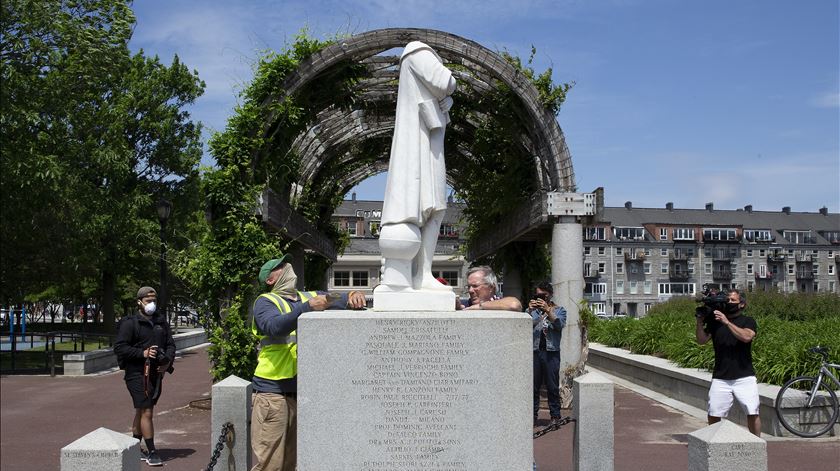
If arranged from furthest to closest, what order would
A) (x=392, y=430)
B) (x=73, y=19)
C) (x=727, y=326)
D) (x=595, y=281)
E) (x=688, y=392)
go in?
1. (x=595, y=281)
2. (x=73, y=19)
3. (x=688, y=392)
4. (x=727, y=326)
5. (x=392, y=430)

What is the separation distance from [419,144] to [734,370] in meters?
4.90

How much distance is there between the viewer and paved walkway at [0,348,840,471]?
8.66 meters

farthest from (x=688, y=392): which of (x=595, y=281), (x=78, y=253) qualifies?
(x=595, y=281)

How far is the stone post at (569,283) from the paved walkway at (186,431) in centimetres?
124

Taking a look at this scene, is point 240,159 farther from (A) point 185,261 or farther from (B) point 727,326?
(B) point 727,326

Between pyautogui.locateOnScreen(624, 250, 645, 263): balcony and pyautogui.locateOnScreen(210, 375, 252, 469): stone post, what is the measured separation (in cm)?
9045

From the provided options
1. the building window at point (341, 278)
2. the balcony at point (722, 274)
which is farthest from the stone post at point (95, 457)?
the balcony at point (722, 274)

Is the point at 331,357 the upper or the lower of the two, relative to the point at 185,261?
lower

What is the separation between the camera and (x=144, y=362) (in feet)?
29.8

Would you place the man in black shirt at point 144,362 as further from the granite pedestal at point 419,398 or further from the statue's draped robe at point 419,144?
the statue's draped robe at point 419,144

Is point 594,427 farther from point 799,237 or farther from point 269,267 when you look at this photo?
point 799,237

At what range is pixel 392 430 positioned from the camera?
5480mm

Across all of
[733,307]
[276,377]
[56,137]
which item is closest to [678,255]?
[56,137]

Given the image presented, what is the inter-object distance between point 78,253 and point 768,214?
98.7 m
